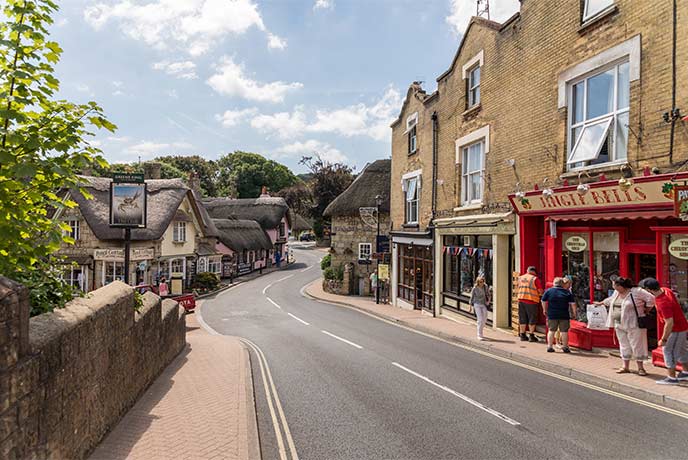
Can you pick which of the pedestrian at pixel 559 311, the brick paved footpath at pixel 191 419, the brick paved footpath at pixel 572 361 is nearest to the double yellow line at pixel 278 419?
the brick paved footpath at pixel 191 419

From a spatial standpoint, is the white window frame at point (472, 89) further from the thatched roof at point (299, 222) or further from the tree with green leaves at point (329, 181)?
the thatched roof at point (299, 222)

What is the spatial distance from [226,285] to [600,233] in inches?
1151

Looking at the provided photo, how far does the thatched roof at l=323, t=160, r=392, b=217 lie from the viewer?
1192 inches

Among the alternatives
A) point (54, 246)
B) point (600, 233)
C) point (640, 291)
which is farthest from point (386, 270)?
point (54, 246)

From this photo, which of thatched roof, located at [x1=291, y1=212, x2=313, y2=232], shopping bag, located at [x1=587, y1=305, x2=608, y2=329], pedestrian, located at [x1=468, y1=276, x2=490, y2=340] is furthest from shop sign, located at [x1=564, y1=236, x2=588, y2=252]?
thatched roof, located at [x1=291, y1=212, x2=313, y2=232]

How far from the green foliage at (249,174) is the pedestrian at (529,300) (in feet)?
221

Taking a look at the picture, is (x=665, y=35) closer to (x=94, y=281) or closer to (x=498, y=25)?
(x=498, y=25)

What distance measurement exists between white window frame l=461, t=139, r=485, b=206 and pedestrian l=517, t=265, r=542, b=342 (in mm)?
4018

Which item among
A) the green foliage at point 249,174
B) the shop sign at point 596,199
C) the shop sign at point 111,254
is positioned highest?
the green foliage at point 249,174

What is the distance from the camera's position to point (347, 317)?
1925 centimetres

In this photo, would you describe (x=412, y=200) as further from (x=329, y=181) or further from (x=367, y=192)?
(x=329, y=181)

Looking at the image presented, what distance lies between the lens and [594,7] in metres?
10.5

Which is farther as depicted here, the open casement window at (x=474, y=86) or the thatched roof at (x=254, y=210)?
the thatched roof at (x=254, y=210)

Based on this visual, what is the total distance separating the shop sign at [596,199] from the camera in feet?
28.0
